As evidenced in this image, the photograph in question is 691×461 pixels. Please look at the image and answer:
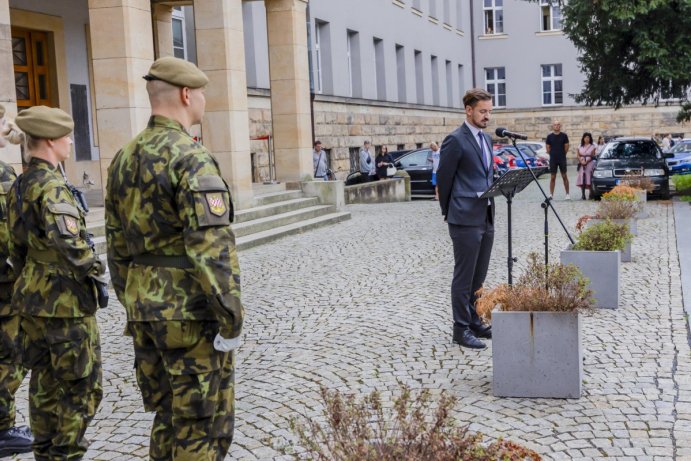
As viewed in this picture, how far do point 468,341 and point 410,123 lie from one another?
31.3m

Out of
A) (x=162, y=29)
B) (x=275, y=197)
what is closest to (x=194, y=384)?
(x=275, y=197)

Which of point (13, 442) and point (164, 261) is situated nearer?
point (164, 261)

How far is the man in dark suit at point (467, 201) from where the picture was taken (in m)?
7.19

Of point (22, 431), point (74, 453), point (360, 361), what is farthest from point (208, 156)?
point (360, 361)

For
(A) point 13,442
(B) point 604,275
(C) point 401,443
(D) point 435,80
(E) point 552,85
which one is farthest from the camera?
(E) point 552,85

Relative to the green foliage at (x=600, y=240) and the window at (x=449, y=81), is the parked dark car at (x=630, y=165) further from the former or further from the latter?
the window at (x=449, y=81)

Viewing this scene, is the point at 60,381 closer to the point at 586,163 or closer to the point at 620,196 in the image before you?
the point at 620,196

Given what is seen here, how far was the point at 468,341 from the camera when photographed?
7.21 meters

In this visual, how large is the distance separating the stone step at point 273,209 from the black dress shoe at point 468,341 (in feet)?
26.9

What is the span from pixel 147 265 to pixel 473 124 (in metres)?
4.15

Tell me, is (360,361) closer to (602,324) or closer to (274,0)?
(602,324)

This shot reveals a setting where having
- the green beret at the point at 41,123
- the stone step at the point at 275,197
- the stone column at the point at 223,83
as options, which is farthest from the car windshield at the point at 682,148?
the green beret at the point at 41,123

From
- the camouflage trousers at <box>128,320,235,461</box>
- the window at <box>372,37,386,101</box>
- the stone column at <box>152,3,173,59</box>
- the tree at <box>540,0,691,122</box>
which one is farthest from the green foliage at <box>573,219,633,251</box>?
the window at <box>372,37,386,101</box>

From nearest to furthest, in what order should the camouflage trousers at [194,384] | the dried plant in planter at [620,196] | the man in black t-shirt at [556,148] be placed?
the camouflage trousers at [194,384]
the dried plant in planter at [620,196]
the man in black t-shirt at [556,148]
